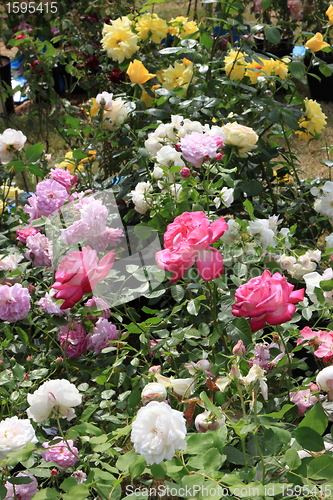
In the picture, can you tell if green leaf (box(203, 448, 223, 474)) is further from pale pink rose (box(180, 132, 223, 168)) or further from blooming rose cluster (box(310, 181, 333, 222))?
blooming rose cluster (box(310, 181, 333, 222))

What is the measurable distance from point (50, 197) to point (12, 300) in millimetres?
263

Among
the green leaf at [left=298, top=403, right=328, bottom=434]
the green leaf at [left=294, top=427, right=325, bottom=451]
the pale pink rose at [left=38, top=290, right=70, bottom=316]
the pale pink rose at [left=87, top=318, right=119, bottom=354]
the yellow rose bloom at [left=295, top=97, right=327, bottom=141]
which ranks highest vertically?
the green leaf at [left=298, top=403, right=328, bottom=434]

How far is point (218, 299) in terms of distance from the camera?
41.4 inches

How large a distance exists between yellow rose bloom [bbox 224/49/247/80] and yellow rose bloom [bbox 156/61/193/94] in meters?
0.12

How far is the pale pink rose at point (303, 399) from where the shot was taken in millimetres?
950

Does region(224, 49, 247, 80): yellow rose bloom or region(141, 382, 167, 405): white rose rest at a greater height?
region(224, 49, 247, 80): yellow rose bloom

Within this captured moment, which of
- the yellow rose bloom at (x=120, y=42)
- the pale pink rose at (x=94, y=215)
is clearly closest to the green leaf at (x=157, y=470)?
the pale pink rose at (x=94, y=215)

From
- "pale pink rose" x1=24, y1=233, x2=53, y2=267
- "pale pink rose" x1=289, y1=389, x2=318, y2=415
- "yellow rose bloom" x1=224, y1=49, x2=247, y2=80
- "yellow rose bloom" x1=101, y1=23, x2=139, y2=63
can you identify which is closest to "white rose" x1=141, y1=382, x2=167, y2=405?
"pale pink rose" x1=289, y1=389, x2=318, y2=415

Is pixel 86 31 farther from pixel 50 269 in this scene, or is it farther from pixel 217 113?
pixel 50 269

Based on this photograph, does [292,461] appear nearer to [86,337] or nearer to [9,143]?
[86,337]

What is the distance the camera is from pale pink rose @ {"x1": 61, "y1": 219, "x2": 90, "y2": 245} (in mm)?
992

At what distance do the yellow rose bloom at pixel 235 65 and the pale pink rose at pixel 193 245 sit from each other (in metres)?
0.95

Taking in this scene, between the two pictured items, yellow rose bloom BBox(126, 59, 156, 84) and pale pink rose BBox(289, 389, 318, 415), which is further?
yellow rose bloom BBox(126, 59, 156, 84)

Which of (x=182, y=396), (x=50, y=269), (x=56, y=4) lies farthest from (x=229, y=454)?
(x=56, y=4)
